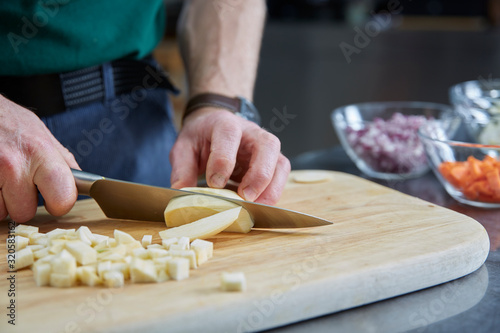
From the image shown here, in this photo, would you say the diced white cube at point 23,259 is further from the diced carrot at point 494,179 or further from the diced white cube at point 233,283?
the diced carrot at point 494,179

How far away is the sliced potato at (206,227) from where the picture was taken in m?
0.90

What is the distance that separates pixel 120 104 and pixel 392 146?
68 centimetres

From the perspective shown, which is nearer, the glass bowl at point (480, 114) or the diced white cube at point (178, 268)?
the diced white cube at point (178, 268)

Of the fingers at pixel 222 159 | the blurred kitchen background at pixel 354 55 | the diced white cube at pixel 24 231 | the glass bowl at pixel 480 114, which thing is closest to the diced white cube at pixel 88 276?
the diced white cube at pixel 24 231

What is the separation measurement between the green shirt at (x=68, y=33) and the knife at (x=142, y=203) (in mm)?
355

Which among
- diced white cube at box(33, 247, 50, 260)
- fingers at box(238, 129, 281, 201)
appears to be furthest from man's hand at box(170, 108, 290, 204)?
diced white cube at box(33, 247, 50, 260)

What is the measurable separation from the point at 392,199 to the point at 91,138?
0.72m

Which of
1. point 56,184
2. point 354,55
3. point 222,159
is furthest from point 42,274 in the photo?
point 354,55

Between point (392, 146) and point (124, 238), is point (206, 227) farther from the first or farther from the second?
point (392, 146)

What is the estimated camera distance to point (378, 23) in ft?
12.0

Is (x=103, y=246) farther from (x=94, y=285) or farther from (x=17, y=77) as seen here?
(x=17, y=77)

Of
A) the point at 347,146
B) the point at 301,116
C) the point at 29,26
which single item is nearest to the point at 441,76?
the point at 301,116

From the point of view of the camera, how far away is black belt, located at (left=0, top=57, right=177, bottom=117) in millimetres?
1235

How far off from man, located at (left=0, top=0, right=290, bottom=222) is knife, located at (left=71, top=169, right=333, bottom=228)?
0.16ft
